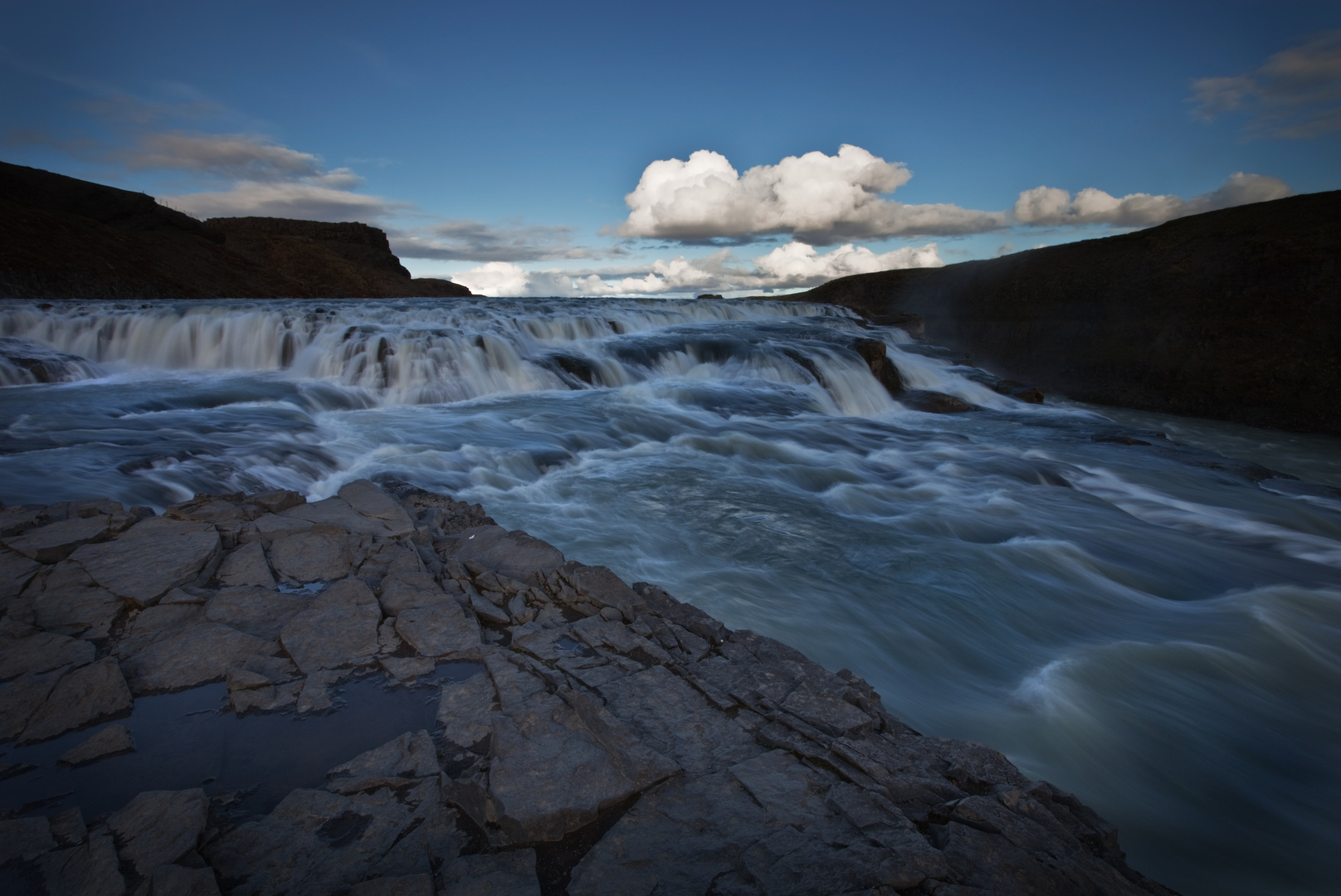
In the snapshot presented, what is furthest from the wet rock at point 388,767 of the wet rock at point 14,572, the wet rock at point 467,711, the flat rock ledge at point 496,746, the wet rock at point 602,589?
the wet rock at point 14,572

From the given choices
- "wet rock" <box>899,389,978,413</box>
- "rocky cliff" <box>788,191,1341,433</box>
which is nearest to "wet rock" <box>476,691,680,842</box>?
"wet rock" <box>899,389,978,413</box>

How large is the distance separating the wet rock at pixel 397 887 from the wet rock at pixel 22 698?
5.65ft

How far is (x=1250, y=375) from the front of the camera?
41.9 feet

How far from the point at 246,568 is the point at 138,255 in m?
40.9

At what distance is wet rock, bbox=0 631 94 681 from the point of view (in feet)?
8.81

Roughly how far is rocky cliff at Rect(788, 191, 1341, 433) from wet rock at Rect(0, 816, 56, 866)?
56.1 feet

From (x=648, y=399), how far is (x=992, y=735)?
9.40 meters

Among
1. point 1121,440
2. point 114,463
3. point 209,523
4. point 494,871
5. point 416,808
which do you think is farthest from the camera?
point 1121,440

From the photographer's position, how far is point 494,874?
1.83 metres

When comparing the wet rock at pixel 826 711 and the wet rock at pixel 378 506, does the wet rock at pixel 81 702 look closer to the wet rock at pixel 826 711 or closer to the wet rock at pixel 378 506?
the wet rock at pixel 378 506

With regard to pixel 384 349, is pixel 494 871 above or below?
below

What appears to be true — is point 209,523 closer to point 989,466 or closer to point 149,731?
point 149,731

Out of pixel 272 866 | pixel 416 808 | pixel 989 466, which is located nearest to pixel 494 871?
pixel 416 808

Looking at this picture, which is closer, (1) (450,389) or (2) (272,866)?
(2) (272,866)
